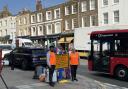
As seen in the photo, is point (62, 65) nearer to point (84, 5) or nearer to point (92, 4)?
point (92, 4)

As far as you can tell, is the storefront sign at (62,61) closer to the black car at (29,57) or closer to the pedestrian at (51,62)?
the pedestrian at (51,62)

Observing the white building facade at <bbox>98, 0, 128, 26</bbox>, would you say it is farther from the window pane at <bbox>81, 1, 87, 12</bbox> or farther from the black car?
the black car

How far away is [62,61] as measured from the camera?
1888cm

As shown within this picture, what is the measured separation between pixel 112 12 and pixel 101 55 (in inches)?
1105

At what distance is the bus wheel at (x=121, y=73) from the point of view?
20641 millimetres

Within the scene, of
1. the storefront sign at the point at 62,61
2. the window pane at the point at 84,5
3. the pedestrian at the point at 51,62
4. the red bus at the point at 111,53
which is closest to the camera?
the pedestrian at the point at 51,62

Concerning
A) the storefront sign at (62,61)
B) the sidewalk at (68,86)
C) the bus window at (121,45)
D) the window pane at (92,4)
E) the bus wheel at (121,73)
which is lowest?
the sidewalk at (68,86)

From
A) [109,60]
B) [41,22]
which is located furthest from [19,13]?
[109,60]

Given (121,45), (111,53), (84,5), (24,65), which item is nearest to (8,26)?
(84,5)

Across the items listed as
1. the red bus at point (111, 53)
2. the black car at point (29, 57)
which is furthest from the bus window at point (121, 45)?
the black car at point (29, 57)

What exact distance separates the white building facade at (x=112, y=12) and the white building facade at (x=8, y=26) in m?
34.3

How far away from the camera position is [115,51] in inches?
835

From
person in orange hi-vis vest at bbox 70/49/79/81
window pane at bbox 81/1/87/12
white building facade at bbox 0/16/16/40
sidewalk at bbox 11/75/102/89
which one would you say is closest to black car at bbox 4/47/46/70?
person in orange hi-vis vest at bbox 70/49/79/81

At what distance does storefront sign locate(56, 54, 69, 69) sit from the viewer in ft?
61.2
